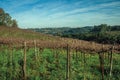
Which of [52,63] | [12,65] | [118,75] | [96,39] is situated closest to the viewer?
[118,75]

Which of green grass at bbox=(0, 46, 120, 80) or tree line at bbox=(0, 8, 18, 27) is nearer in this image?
green grass at bbox=(0, 46, 120, 80)

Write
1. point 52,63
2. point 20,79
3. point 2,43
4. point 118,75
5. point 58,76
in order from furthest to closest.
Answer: point 2,43
point 52,63
point 118,75
point 58,76
point 20,79

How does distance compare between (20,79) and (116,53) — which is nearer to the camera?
(20,79)

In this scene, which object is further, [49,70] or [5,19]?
[5,19]

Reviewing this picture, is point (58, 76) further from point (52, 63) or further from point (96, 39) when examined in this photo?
point (96, 39)

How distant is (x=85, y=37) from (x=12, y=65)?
62156 millimetres

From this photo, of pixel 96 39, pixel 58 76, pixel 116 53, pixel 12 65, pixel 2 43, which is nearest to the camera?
pixel 58 76

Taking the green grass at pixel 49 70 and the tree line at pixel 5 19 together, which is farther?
→ the tree line at pixel 5 19

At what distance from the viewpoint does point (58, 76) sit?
43.9ft

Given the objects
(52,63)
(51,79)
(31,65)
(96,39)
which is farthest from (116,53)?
(96,39)

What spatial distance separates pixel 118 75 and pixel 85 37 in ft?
206

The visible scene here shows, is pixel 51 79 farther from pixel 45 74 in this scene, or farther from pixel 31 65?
pixel 31 65

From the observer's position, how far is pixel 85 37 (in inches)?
3027

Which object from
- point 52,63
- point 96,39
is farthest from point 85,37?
point 52,63
